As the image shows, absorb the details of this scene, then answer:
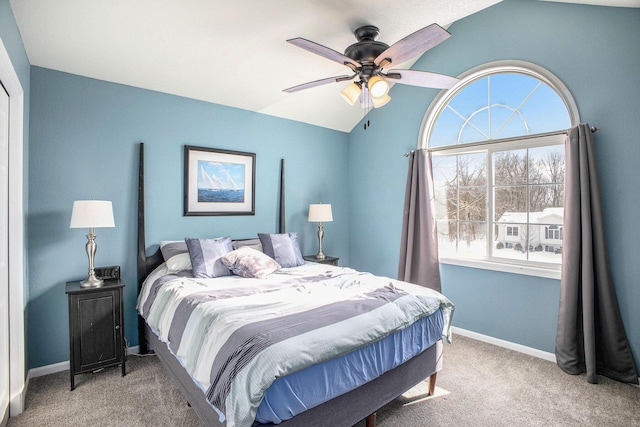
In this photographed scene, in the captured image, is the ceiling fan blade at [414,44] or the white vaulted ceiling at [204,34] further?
the white vaulted ceiling at [204,34]

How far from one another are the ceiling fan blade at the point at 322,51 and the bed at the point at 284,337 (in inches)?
62.8

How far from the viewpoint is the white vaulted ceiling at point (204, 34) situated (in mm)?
2287

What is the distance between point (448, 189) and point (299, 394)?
3142mm

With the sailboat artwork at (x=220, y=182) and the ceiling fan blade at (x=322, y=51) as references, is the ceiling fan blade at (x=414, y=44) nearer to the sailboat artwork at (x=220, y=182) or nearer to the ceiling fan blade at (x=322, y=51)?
the ceiling fan blade at (x=322, y=51)

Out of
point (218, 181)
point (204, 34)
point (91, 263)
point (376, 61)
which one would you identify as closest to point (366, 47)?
point (376, 61)

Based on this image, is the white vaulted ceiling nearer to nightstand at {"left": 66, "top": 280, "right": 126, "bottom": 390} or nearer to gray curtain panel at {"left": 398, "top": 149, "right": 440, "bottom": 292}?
gray curtain panel at {"left": 398, "top": 149, "right": 440, "bottom": 292}

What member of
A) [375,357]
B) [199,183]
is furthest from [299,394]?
[199,183]

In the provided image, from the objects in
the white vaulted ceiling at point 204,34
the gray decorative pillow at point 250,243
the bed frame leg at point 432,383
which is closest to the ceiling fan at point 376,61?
the white vaulted ceiling at point 204,34

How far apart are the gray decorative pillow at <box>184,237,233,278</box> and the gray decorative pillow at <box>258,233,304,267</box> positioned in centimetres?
53

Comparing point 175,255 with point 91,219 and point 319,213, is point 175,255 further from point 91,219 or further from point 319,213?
point 319,213

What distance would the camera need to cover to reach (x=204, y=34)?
261 centimetres

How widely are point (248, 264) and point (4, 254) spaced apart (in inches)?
64.7

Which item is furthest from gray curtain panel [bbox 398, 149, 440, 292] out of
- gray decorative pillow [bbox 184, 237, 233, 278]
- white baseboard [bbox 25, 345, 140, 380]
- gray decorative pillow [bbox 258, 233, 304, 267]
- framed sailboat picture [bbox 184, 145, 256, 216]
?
white baseboard [bbox 25, 345, 140, 380]

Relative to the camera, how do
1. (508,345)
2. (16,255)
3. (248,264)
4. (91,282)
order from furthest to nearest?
(508,345)
(248,264)
(91,282)
(16,255)
